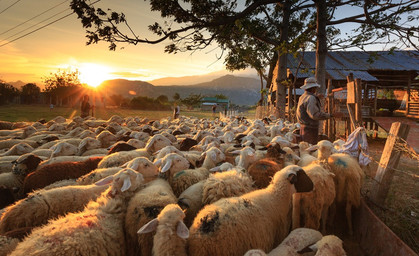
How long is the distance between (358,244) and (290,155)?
209cm

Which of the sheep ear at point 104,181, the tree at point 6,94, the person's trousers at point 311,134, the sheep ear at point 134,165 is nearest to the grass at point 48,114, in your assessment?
the tree at point 6,94

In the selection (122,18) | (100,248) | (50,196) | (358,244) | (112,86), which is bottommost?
(358,244)

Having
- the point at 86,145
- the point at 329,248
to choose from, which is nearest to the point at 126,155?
the point at 86,145

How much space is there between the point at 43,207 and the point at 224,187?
232 centimetres

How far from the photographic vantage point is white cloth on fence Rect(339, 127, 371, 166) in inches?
177

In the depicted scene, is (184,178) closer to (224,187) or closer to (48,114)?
(224,187)

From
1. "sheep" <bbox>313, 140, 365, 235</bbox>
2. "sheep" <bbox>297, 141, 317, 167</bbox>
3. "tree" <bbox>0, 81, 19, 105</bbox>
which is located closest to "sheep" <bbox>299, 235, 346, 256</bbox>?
"sheep" <bbox>313, 140, 365, 235</bbox>

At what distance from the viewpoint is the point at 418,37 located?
7918 mm

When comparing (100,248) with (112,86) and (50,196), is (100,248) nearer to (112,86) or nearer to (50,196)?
(50,196)

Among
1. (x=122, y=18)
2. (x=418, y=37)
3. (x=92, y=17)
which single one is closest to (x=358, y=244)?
(x=418, y=37)

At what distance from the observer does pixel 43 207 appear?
288 cm

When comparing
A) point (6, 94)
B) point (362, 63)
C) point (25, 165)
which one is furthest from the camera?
point (6, 94)

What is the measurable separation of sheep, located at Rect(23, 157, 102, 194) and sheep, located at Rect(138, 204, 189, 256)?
2909 millimetres

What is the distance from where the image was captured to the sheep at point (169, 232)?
2195mm
